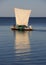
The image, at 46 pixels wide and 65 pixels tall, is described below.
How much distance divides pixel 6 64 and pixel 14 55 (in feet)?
10.8

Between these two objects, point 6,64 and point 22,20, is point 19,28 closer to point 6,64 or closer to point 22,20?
point 22,20

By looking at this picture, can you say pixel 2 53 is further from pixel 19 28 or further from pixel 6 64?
pixel 19 28

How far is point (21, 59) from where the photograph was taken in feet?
58.0

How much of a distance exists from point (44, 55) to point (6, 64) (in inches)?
151

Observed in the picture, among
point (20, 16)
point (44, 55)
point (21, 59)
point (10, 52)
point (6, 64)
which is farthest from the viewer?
point (20, 16)

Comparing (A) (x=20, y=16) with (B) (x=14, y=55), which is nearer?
(B) (x=14, y=55)

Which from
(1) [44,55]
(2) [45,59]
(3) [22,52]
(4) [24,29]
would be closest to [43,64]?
(2) [45,59]

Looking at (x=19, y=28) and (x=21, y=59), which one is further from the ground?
(x=19, y=28)

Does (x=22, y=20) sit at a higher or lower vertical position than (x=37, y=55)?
higher

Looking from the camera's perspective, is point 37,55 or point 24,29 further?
point 24,29

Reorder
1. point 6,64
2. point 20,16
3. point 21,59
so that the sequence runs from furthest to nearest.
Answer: point 20,16 < point 21,59 < point 6,64

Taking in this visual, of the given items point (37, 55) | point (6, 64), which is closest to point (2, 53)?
point (37, 55)

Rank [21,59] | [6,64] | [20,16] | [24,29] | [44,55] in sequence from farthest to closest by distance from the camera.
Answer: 1. [20,16]
2. [24,29]
3. [44,55]
4. [21,59]
5. [6,64]

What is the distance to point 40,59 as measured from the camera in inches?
706
